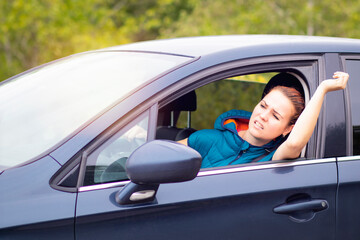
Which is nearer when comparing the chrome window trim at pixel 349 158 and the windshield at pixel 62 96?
the windshield at pixel 62 96

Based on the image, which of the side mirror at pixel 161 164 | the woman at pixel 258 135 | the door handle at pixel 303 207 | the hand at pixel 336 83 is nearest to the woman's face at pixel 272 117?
the woman at pixel 258 135

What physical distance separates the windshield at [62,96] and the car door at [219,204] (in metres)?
0.21

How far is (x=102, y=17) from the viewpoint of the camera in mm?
16266

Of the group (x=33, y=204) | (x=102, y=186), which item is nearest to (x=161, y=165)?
(x=102, y=186)

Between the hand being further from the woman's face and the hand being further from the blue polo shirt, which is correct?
the blue polo shirt

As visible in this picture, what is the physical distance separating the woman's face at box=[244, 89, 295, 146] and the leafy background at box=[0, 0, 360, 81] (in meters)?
11.2

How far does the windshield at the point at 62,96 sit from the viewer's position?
2027 millimetres

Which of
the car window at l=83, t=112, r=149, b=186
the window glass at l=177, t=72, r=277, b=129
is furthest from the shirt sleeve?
the window glass at l=177, t=72, r=277, b=129

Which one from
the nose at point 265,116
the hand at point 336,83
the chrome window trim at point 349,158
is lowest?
the chrome window trim at point 349,158

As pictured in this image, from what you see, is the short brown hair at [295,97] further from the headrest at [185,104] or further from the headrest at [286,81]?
the headrest at [185,104]

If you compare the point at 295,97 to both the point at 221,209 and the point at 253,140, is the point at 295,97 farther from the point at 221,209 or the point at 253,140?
the point at 221,209

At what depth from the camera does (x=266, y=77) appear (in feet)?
9.46

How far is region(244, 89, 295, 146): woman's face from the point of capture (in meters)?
2.52

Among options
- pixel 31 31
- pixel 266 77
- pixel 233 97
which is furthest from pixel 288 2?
pixel 266 77
